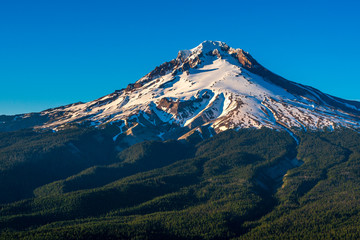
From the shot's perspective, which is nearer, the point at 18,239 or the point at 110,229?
the point at 18,239

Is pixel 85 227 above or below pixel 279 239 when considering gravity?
above

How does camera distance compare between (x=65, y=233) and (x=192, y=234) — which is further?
(x=192, y=234)

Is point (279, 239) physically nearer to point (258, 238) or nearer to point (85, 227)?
point (258, 238)

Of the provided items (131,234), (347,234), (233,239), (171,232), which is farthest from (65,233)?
(347,234)

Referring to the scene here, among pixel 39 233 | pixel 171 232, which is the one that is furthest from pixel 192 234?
pixel 39 233

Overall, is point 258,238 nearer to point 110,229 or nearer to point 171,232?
point 171,232

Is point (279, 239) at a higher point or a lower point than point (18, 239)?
lower

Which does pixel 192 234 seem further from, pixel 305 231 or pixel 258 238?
pixel 305 231

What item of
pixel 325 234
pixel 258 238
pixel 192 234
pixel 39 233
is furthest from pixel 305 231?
pixel 39 233
